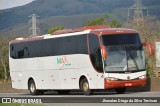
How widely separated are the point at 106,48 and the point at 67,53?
4.10 meters

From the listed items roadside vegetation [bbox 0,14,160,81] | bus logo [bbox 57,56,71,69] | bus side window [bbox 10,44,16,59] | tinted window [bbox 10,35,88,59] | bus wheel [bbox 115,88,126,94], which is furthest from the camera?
roadside vegetation [bbox 0,14,160,81]

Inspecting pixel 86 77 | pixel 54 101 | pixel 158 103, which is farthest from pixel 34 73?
pixel 158 103

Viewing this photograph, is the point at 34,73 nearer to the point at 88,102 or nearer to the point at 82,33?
the point at 82,33

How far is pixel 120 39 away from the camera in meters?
37.4

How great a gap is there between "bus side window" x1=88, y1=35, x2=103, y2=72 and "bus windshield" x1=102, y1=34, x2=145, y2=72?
42 centimetres

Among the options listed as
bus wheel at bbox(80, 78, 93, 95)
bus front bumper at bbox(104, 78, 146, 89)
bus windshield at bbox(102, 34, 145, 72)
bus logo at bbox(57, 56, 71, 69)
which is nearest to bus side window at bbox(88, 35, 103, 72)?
bus windshield at bbox(102, 34, 145, 72)

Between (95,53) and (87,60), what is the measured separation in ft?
3.34

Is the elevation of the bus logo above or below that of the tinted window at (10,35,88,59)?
below

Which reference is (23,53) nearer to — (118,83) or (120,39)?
(120,39)

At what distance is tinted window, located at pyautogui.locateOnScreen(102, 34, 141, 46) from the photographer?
Answer: 3703 cm

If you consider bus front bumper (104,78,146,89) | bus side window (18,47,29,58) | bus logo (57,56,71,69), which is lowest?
bus front bumper (104,78,146,89)

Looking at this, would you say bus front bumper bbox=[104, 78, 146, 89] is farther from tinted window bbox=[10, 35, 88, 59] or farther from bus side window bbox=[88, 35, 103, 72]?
tinted window bbox=[10, 35, 88, 59]

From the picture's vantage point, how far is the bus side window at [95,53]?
37.0m

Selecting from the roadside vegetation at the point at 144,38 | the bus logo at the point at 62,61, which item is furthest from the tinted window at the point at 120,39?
the roadside vegetation at the point at 144,38
